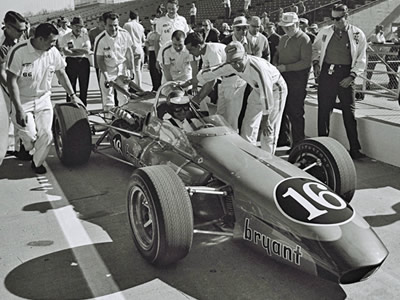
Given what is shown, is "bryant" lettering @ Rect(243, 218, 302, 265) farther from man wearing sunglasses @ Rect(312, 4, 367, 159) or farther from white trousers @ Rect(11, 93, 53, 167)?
man wearing sunglasses @ Rect(312, 4, 367, 159)

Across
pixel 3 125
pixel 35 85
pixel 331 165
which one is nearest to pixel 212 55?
pixel 35 85

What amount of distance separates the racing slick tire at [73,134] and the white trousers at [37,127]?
20 cm

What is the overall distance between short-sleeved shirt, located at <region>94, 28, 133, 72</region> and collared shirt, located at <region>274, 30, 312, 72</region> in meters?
2.61

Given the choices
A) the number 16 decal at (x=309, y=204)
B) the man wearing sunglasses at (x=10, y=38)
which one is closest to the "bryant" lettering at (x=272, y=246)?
the number 16 decal at (x=309, y=204)

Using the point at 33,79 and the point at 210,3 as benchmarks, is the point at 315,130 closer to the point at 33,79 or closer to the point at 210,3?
the point at 33,79

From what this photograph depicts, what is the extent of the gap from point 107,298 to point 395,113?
565 centimetres

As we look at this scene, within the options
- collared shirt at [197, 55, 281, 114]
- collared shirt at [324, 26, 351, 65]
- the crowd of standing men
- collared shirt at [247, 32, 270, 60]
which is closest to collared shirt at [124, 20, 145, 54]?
the crowd of standing men

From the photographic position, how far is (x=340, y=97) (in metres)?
6.39

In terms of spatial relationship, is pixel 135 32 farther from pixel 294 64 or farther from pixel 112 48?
pixel 294 64

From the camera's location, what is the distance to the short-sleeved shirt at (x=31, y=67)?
546 cm

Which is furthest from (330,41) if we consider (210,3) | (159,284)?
(210,3)

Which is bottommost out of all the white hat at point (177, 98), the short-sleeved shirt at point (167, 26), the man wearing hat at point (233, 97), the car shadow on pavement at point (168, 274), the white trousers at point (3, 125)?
the car shadow on pavement at point (168, 274)

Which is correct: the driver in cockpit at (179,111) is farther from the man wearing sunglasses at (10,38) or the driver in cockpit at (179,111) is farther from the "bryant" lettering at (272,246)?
the man wearing sunglasses at (10,38)

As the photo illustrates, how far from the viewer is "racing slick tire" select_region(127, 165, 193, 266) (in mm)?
3377
